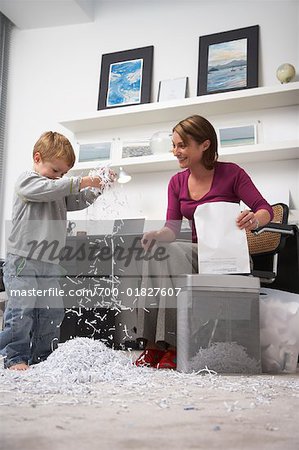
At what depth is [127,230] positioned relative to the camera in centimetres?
253

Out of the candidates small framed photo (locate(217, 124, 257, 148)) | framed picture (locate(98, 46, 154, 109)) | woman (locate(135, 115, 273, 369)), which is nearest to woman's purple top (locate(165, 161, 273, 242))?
woman (locate(135, 115, 273, 369))

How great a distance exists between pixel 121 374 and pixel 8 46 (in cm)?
303

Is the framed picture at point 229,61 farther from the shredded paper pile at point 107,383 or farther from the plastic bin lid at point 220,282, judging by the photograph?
the shredded paper pile at point 107,383

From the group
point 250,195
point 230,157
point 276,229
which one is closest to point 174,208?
point 250,195

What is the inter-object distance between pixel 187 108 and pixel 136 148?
1.34 ft

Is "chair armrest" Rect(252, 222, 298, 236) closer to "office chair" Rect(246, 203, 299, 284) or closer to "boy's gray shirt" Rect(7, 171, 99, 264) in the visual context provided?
"office chair" Rect(246, 203, 299, 284)

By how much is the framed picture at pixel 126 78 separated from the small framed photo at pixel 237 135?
1.88 feet

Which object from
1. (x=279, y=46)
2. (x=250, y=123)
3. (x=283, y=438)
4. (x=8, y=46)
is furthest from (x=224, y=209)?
(x=8, y=46)

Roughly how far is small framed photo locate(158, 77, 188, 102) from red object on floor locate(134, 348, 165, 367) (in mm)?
1815

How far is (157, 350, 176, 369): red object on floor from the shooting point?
159cm

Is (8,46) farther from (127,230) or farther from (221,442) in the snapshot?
(221,442)

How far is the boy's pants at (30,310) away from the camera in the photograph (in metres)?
1.62

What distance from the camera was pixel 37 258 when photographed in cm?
168

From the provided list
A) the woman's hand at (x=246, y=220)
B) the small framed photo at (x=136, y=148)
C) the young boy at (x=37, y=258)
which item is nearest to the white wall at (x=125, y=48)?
the small framed photo at (x=136, y=148)
